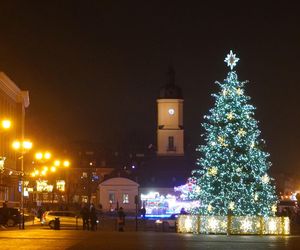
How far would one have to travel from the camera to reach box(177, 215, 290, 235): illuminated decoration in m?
48.9

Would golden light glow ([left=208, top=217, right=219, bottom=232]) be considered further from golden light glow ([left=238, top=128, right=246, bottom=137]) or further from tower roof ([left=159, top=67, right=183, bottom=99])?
tower roof ([left=159, top=67, right=183, bottom=99])

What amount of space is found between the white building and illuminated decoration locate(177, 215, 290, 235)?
89.7 meters

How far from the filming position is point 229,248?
3300 cm

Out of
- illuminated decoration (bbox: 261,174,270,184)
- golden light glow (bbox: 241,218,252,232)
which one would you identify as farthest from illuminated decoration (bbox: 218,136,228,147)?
golden light glow (bbox: 241,218,252,232)

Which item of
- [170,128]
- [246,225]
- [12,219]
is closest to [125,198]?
[170,128]

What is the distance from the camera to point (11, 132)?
92.2m

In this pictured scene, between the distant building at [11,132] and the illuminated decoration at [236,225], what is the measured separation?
28.2 meters

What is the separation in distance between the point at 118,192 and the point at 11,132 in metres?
51.3

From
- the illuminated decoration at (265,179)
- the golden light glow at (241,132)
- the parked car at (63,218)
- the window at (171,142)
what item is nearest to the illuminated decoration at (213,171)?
the golden light glow at (241,132)

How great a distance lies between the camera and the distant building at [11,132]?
82688mm

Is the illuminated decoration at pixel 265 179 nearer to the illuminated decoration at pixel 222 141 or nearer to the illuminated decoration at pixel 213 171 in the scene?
the illuminated decoration at pixel 213 171

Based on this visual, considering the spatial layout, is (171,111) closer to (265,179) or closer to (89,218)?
(89,218)

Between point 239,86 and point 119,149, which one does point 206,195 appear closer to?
point 239,86

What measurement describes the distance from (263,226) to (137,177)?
97.4 m
